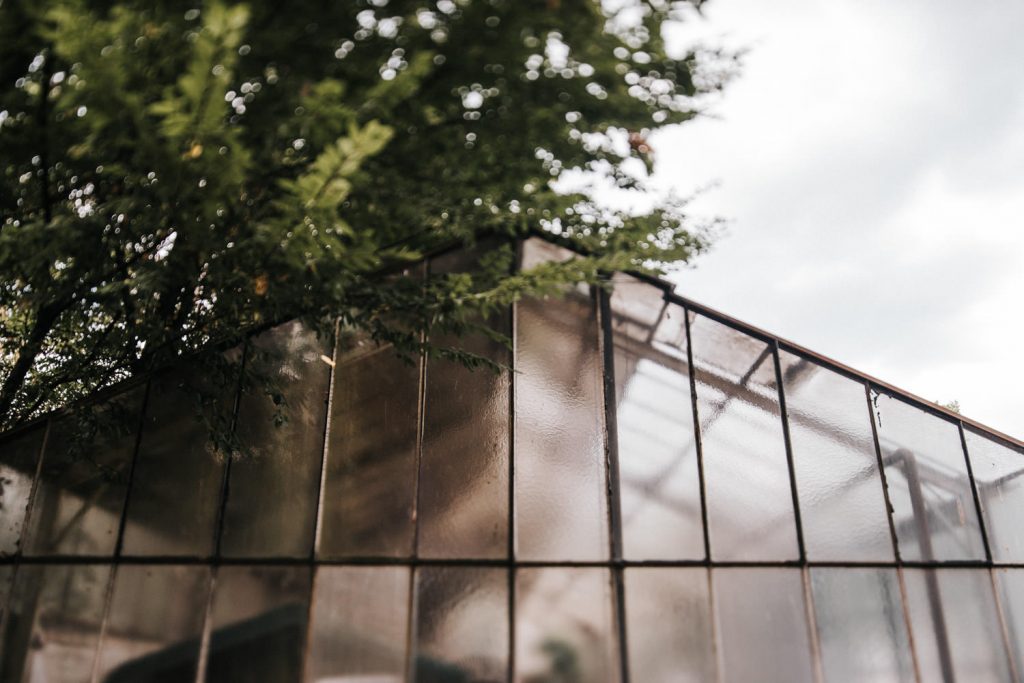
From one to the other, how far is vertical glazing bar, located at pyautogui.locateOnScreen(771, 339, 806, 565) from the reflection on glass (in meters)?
2.77

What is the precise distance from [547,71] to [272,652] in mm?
5267

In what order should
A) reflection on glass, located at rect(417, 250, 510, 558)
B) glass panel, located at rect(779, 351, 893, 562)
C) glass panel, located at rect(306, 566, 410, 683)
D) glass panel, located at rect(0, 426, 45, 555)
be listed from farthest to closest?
1. glass panel, located at rect(0, 426, 45, 555)
2. glass panel, located at rect(779, 351, 893, 562)
3. reflection on glass, located at rect(417, 250, 510, 558)
4. glass panel, located at rect(306, 566, 410, 683)

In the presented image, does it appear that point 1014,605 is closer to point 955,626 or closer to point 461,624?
point 955,626

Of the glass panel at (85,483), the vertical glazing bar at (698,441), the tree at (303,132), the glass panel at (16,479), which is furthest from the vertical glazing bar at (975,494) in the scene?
the glass panel at (16,479)

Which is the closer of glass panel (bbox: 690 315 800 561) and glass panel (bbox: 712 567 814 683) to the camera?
glass panel (bbox: 712 567 814 683)

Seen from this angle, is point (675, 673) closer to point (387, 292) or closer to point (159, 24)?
point (387, 292)

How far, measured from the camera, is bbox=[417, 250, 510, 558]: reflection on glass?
585cm

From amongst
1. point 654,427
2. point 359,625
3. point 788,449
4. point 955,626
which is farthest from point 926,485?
point 359,625

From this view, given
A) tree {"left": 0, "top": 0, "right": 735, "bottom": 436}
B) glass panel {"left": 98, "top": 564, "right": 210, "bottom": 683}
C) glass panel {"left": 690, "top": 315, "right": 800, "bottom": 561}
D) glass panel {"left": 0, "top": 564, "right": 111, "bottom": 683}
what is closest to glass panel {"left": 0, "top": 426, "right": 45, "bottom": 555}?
glass panel {"left": 0, "top": 564, "right": 111, "bottom": 683}

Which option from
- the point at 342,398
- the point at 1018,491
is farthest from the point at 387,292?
the point at 1018,491

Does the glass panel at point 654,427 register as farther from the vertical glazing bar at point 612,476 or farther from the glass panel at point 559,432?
the glass panel at point 559,432

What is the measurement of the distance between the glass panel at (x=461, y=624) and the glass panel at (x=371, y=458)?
45 centimetres

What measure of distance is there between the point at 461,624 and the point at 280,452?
2501 mm

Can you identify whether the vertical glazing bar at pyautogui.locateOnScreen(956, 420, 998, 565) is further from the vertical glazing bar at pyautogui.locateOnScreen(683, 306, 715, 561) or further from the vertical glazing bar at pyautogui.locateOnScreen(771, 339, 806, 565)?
Result: the vertical glazing bar at pyautogui.locateOnScreen(683, 306, 715, 561)
